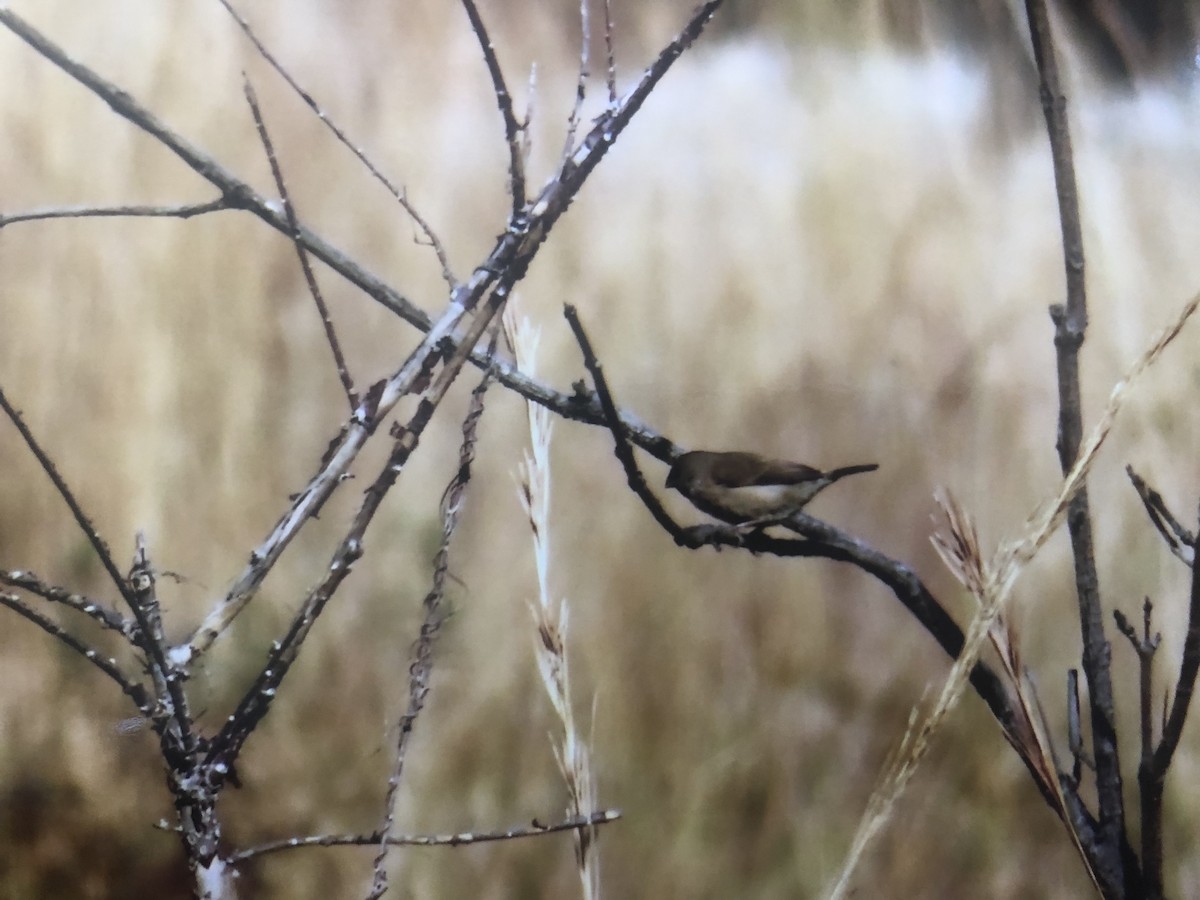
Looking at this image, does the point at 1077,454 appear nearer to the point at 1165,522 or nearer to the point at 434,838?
the point at 1165,522

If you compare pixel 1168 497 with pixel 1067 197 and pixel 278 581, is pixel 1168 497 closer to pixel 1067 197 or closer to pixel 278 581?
pixel 1067 197

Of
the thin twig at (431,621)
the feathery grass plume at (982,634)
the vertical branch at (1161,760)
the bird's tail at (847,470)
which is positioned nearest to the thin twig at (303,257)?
the thin twig at (431,621)

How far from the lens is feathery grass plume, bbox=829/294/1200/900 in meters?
0.94

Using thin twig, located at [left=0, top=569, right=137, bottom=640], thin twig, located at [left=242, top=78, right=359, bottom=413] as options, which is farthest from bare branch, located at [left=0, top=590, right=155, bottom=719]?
thin twig, located at [left=242, top=78, right=359, bottom=413]

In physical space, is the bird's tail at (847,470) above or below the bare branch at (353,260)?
below

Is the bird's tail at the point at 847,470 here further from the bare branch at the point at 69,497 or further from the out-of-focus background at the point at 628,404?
the bare branch at the point at 69,497

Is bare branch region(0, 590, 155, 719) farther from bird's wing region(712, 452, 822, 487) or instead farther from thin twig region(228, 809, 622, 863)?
bird's wing region(712, 452, 822, 487)

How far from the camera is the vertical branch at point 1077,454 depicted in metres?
0.97

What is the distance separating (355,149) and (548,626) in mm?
509

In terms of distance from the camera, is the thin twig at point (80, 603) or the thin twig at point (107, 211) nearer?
the thin twig at point (80, 603)

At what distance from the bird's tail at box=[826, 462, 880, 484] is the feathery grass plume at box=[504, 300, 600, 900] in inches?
11.9

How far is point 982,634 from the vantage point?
930 millimetres

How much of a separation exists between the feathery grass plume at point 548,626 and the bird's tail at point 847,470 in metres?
0.30

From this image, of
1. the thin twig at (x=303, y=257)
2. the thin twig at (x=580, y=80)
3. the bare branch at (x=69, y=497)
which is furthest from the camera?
the thin twig at (x=580, y=80)
